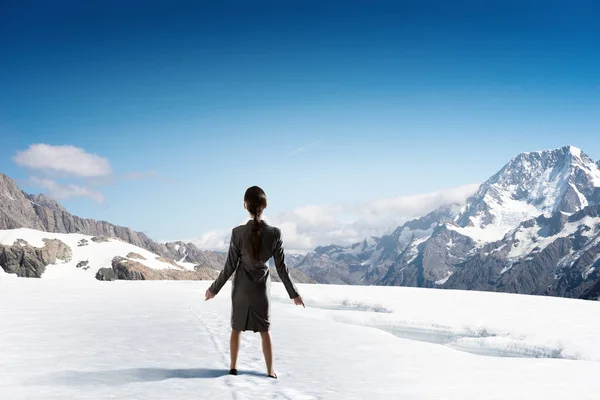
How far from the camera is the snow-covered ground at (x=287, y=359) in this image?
8.28 metres

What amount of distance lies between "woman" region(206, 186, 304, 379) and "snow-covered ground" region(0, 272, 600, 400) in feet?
3.28

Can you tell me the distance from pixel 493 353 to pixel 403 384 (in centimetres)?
869

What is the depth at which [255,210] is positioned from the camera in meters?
8.64

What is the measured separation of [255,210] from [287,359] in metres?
4.29

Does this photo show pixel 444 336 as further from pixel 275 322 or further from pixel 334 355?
pixel 334 355

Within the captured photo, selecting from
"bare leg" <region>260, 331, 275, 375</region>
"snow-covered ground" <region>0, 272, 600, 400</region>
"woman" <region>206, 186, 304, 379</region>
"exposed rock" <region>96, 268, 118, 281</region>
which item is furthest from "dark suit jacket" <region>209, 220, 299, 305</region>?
"exposed rock" <region>96, 268, 118, 281</region>

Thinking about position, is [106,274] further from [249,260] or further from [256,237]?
[256,237]

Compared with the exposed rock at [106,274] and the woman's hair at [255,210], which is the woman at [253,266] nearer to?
the woman's hair at [255,210]

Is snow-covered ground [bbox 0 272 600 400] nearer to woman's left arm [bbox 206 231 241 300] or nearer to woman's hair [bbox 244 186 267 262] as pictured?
woman's left arm [bbox 206 231 241 300]

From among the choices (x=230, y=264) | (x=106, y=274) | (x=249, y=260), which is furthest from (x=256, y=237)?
(x=106, y=274)

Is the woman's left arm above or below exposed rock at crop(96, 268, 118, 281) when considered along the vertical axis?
above

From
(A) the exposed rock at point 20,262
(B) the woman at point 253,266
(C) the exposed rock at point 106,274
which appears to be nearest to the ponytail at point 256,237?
(B) the woman at point 253,266

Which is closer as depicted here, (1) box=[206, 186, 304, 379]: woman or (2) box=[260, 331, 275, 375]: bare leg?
(1) box=[206, 186, 304, 379]: woman

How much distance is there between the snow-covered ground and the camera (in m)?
8.28
